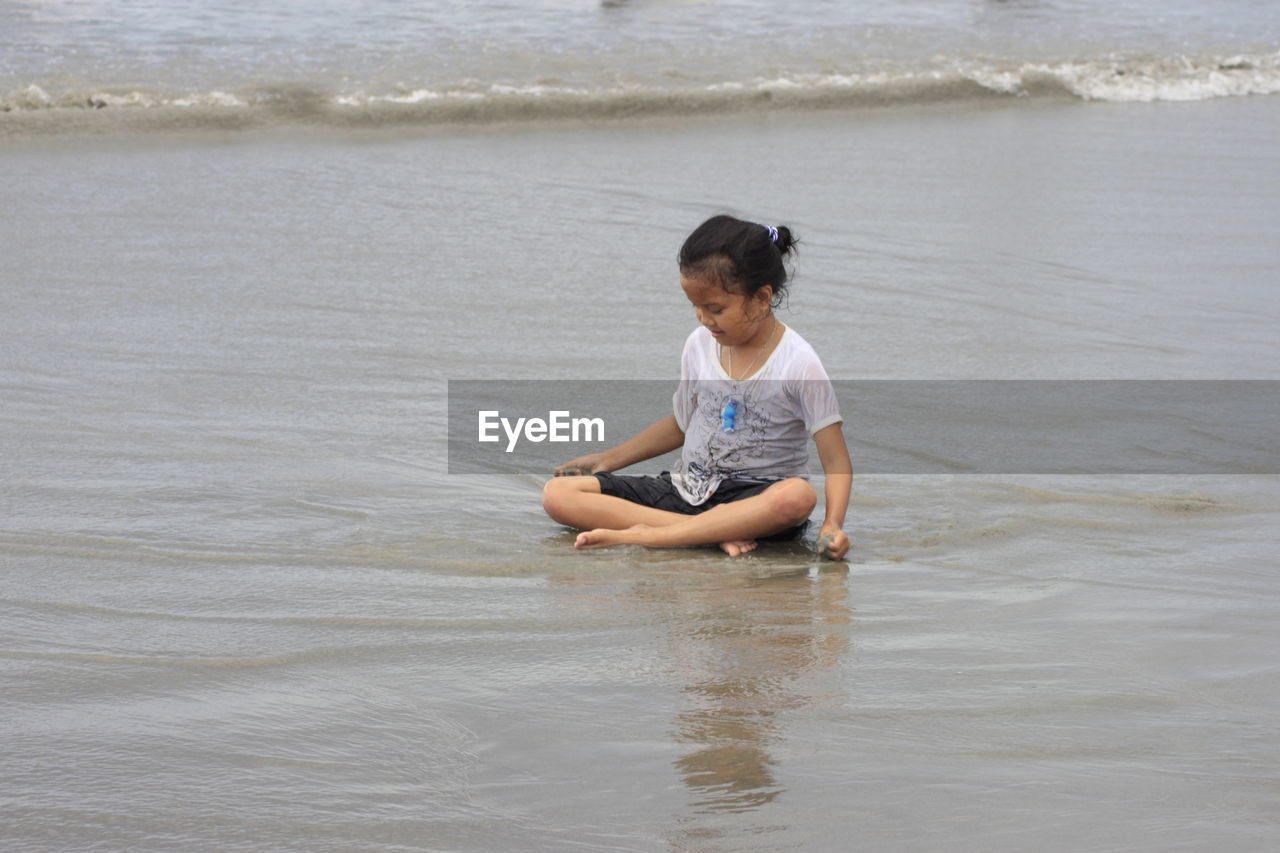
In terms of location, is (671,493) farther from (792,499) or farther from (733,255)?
(733,255)

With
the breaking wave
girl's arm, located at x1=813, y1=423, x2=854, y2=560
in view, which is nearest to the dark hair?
girl's arm, located at x1=813, y1=423, x2=854, y2=560

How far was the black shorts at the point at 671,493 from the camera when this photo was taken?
157 inches

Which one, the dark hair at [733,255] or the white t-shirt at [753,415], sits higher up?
the dark hair at [733,255]

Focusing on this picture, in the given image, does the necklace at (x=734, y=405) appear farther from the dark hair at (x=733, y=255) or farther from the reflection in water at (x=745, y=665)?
the reflection in water at (x=745, y=665)

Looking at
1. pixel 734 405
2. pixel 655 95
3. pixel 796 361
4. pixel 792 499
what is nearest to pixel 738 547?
pixel 792 499

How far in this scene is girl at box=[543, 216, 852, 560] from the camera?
3795 mm

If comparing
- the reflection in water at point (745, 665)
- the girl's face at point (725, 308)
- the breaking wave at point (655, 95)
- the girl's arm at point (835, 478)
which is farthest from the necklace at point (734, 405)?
the breaking wave at point (655, 95)

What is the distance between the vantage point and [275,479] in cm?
413

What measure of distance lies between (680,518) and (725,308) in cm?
59

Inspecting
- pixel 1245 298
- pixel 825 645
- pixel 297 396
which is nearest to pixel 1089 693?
pixel 825 645

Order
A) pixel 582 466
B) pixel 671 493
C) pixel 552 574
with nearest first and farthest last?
pixel 552 574 → pixel 671 493 → pixel 582 466

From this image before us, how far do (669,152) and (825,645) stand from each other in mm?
7561

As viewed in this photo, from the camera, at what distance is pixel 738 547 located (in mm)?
3826

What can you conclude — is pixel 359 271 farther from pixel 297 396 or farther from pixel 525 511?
pixel 525 511
